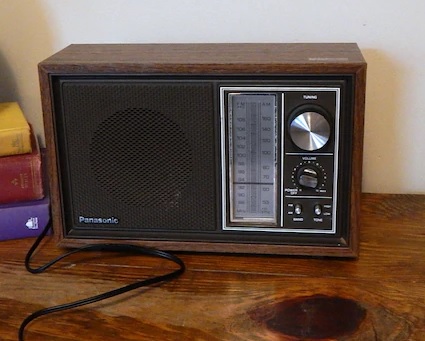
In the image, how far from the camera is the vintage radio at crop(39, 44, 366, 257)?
92 centimetres

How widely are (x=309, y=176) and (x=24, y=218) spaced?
16.6 inches

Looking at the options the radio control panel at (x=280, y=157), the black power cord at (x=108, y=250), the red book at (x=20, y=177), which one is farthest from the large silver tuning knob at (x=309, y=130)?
the red book at (x=20, y=177)

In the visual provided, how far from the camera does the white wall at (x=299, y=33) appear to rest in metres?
1.10

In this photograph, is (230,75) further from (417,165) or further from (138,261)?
(417,165)

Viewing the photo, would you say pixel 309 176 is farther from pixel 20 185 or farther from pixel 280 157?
pixel 20 185

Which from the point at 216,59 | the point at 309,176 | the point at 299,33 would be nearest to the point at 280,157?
the point at 309,176

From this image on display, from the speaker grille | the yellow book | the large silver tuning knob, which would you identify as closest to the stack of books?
the yellow book

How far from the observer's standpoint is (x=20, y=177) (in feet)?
3.41

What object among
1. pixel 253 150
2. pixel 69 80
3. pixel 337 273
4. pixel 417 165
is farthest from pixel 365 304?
pixel 69 80

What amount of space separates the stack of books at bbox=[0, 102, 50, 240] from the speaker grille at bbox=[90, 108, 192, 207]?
0.11 m

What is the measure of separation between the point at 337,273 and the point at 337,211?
8 cm

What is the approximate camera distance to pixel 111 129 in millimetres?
973

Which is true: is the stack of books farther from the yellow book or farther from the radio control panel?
the radio control panel

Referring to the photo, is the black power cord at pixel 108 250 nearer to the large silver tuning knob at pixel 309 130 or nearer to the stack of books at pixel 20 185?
the stack of books at pixel 20 185
